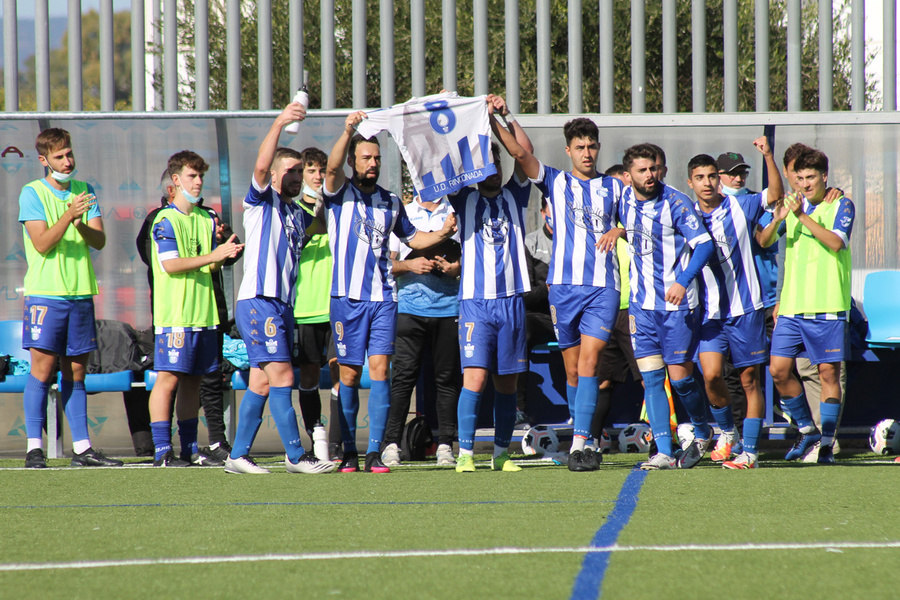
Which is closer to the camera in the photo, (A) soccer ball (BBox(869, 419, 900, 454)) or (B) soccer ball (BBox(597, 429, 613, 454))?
(A) soccer ball (BBox(869, 419, 900, 454))

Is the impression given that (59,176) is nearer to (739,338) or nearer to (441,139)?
(441,139)

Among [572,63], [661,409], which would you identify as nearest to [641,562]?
[661,409]

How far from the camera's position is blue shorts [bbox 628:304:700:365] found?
5715 millimetres

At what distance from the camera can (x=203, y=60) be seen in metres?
8.12

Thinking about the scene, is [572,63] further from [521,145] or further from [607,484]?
[607,484]

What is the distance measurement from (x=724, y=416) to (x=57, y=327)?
13.5ft

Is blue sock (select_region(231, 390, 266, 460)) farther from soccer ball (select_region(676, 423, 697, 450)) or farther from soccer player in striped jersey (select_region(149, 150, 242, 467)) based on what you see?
soccer ball (select_region(676, 423, 697, 450))

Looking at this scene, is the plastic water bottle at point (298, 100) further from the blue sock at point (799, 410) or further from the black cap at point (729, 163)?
the blue sock at point (799, 410)

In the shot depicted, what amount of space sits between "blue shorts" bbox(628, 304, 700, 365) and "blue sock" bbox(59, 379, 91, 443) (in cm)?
341

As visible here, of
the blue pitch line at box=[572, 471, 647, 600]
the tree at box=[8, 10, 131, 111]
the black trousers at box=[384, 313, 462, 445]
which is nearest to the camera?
the blue pitch line at box=[572, 471, 647, 600]

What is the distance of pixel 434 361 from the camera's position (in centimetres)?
689

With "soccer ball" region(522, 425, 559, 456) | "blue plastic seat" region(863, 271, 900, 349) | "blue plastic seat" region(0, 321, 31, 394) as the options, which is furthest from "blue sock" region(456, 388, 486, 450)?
"blue plastic seat" region(0, 321, 31, 394)

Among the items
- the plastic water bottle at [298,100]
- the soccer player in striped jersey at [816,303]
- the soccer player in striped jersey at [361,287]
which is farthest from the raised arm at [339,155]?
the soccer player in striped jersey at [816,303]

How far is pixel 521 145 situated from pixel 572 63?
276 cm
